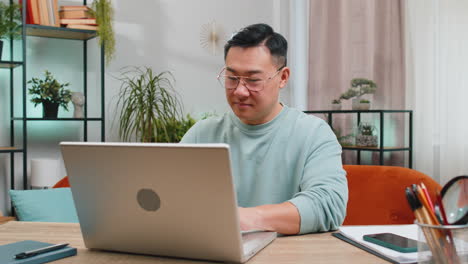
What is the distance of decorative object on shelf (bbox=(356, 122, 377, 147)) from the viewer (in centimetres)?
362

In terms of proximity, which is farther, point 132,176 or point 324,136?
point 324,136

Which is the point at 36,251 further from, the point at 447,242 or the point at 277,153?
the point at 277,153

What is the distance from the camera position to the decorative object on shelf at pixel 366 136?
362 cm

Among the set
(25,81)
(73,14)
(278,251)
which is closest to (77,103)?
(25,81)

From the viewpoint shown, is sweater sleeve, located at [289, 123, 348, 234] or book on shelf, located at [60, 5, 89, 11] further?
book on shelf, located at [60, 5, 89, 11]

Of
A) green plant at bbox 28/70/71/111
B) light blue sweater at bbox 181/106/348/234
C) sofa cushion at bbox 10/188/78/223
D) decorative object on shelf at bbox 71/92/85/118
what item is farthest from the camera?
decorative object on shelf at bbox 71/92/85/118

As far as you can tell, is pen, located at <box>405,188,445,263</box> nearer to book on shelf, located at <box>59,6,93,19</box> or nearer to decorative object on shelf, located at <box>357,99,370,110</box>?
decorative object on shelf, located at <box>357,99,370,110</box>

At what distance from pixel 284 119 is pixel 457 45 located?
1939 millimetres

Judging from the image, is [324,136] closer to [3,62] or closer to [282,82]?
[282,82]

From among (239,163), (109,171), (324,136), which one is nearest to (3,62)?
(239,163)

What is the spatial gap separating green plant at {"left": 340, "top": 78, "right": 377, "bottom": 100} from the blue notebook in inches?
114

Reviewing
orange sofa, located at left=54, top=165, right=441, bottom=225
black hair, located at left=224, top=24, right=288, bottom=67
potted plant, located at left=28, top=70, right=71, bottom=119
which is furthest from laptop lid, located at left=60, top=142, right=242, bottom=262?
potted plant, located at left=28, top=70, right=71, bottom=119

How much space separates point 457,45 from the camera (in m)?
3.22

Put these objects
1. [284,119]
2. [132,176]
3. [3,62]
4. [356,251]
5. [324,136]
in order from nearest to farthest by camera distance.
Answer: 1. [132,176]
2. [356,251]
3. [324,136]
4. [284,119]
5. [3,62]
